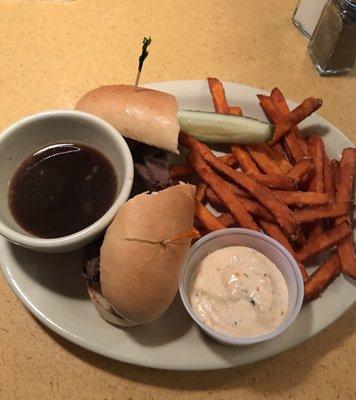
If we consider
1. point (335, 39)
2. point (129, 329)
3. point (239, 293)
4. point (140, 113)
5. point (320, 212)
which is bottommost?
point (129, 329)

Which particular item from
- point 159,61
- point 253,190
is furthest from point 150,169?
point 159,61

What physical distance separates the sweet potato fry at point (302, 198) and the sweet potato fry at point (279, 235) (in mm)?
69

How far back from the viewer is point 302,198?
1.18 metres

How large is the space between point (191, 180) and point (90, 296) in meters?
0.43

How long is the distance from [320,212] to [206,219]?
0.93 ft

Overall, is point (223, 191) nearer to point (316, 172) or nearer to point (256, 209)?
point (256, 209)

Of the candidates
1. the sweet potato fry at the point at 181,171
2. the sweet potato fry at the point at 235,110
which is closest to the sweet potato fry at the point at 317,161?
the sweet potato fry at the point at 235,110

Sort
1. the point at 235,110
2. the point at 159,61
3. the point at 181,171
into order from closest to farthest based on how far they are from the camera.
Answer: the point at 181,171 < the point at 235,110 < the point at 159,61

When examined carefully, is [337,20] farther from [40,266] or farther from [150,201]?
[40,266]

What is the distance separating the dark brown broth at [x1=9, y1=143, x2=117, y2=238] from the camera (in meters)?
1.05

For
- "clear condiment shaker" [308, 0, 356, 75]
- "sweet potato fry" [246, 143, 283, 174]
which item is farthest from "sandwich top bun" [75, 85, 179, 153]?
"clear condiment shaker" [308, 0, 356, 75]

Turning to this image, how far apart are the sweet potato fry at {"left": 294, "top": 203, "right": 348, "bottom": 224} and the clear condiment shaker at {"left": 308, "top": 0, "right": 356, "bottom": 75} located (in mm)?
626

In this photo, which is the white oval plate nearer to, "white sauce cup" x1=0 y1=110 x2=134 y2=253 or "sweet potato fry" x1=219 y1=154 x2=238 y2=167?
"white sauce cup" x1=0 y1=110 x2=134 y2=253

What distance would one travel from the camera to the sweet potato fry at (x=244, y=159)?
1.26 m
